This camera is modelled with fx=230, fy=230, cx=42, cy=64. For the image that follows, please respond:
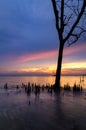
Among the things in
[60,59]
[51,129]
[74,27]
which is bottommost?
[51,129]

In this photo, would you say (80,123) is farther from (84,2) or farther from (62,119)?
(84,2)

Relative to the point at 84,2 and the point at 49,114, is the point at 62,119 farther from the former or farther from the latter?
the point at 84,2

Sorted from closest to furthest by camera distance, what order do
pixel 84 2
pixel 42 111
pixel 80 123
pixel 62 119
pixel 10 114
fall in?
pixel 80 123 → pixel 62 119 → pixel 10 114 → pixel 42 111 → pixel 84 2

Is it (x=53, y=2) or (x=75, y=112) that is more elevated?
(x=53, y=2)

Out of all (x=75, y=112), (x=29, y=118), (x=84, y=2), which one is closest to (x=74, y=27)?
(x=84, y=2)

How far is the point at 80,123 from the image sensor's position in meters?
6.04

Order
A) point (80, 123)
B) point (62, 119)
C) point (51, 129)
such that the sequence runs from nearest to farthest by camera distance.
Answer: point (51, 129), point (80, 123), point (62, 119)

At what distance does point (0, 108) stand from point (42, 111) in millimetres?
1488

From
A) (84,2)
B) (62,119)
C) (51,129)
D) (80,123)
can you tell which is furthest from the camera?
(84,2)

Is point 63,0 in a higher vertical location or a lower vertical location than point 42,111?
higher

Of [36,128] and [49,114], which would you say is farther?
[49,114]

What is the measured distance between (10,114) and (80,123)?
7.30ft

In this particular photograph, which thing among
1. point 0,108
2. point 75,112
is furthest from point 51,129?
point 0,108

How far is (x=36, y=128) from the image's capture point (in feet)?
18.2
